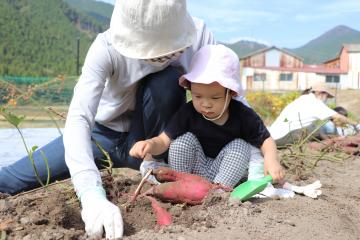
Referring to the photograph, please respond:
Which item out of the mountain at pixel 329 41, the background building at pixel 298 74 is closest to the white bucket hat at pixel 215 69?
the background building at pixel 298 74

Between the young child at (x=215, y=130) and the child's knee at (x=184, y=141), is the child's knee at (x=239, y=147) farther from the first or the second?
the child's knee at (x=184, y=141)

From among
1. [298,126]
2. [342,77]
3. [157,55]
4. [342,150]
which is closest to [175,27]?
[157,55]

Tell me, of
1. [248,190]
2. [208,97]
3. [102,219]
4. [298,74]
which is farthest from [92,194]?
[298,74]

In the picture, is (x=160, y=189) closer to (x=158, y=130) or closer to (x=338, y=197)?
(x=158, y=130)

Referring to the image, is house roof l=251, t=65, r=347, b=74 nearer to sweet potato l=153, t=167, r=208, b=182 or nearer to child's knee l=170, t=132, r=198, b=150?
child's knee l=170, t=132, r=198, b=150

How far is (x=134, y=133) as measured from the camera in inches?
83.5

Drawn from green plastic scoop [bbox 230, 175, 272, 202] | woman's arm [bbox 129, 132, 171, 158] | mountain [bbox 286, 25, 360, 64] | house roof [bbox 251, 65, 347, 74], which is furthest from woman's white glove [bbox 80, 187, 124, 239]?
mountain [bbox 286, 25, 360, 64]

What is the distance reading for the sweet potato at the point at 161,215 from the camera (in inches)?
58.3

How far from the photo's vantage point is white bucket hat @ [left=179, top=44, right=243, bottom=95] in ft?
5.93

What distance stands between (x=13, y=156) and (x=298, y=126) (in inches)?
95.8

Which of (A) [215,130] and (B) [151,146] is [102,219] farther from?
(A) [215,130]

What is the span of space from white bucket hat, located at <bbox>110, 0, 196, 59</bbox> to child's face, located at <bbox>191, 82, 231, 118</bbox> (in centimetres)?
19

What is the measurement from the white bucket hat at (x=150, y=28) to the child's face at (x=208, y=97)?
0.19m

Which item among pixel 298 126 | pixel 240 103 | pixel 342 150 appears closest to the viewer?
pixel 240 103
